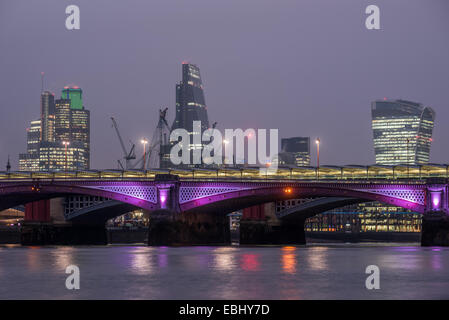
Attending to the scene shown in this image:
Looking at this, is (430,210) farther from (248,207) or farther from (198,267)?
(198,267)

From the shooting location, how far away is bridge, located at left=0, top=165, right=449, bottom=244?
11075 cm

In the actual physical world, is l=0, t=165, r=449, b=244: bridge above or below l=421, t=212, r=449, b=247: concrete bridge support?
above

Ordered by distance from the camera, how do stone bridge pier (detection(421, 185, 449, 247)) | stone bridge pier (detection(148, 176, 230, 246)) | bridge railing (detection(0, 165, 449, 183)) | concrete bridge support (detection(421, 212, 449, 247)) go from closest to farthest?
concrete bridge support (detection(421, 212, 449, 247))
stone bridge pier (detection(421, 185, 449, 247))
stone bridge pier (detection(148, 176, 230, 246))
bridge railing (detection(0, 165, 449, 183))

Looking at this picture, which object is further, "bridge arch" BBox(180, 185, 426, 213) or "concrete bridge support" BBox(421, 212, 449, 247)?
"bridge arch" BBox(180, 185, 426, 213)

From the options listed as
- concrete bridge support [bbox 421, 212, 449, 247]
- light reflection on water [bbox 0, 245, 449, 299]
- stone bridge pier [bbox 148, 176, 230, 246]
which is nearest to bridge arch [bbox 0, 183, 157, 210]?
stone bridge pier [bbox 148, 176, 230, 246]

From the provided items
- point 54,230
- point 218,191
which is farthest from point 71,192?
point 218,191

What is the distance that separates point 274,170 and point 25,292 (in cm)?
8778

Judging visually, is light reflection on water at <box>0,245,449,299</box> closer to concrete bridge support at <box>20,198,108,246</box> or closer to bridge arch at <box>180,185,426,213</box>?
bridge arch at <box>180,185,426,213</box>

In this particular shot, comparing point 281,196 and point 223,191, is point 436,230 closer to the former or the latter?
point 281,196

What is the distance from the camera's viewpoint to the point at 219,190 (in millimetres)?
119812

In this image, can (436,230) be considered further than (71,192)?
No

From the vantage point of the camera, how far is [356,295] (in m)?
42.6

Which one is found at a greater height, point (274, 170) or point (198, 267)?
point (274, 170)
